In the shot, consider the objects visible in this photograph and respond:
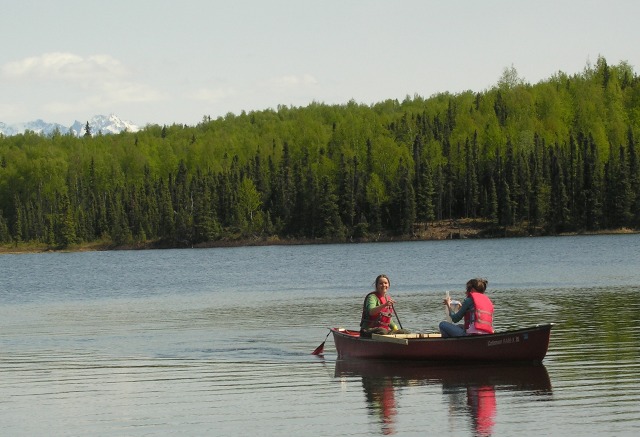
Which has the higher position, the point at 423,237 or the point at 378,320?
the point at 423,237

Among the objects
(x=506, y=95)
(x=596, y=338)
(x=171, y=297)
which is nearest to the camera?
(x=596, y=338)

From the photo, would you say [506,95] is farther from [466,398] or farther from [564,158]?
[466,398]

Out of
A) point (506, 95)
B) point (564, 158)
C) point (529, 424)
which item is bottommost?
point (529, 424)

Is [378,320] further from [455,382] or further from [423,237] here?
[423,237]

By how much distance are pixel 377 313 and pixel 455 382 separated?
407 cm

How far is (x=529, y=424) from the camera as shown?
64.6 ft

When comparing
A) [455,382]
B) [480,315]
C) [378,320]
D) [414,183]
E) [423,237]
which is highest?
[414,183]

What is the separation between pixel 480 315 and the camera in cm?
2677

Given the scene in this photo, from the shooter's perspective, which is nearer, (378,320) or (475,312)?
(475,312)

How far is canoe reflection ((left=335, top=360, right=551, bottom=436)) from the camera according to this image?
21.1m

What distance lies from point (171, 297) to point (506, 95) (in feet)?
393

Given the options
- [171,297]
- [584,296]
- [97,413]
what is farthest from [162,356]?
[171,297]

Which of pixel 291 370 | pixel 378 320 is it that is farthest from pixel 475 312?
pixel 291 370

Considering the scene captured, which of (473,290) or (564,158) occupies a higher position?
(564,158)
